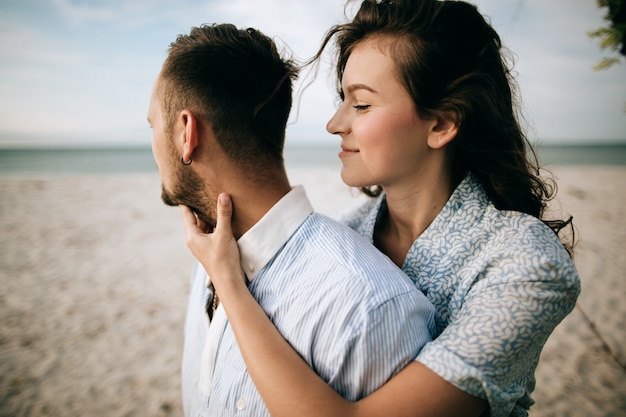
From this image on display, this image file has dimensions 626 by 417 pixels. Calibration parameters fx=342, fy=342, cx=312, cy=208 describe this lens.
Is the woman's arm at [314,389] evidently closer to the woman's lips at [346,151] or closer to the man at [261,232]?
the man at [261,232]

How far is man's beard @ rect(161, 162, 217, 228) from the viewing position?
5.17 feet

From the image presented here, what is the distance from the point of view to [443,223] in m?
1.77

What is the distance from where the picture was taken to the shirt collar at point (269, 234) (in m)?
1.46

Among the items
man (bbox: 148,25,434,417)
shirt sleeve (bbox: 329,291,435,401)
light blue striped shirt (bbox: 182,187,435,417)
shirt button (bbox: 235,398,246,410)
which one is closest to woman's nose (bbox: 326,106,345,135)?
man (bbox: 148,25,434,417)

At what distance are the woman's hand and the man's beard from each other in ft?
0.36

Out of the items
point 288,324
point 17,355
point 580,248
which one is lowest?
point 580,248

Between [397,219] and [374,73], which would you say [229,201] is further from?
[397,219]

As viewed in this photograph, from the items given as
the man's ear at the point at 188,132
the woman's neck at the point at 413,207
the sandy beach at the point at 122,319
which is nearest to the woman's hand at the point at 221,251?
the man's ear at the point at 188,132

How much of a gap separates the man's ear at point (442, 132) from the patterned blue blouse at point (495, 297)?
386 millimetres

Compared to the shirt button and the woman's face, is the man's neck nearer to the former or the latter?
the woman's face

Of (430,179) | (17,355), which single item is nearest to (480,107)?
(430,179)

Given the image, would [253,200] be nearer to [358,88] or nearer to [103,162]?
[358,88]

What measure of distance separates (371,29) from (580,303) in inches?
229

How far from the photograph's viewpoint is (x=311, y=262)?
4.49 feet
